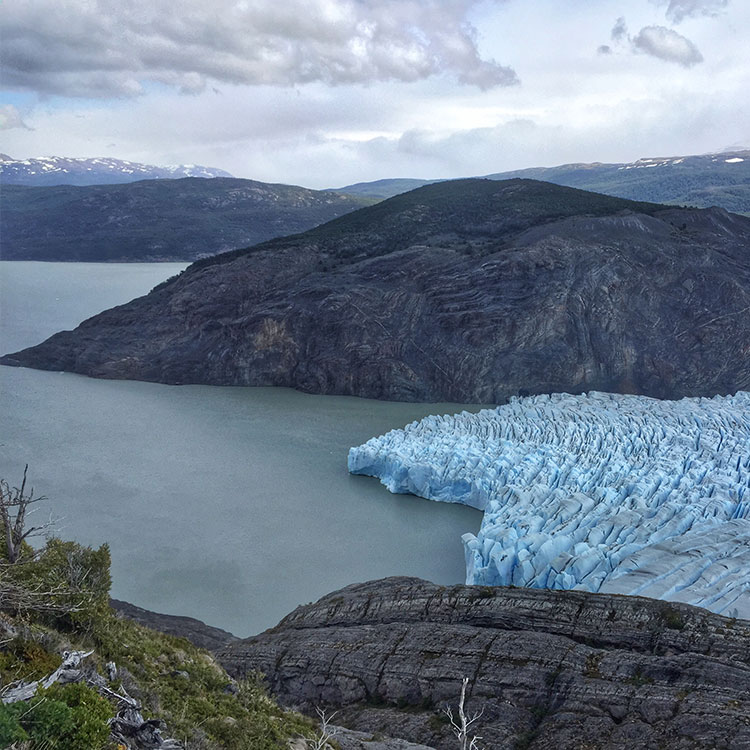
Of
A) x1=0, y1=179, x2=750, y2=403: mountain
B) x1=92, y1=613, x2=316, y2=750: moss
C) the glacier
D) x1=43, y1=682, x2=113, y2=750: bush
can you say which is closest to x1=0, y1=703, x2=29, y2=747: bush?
x1=43, y1=682, x2=113, y2=750: bush

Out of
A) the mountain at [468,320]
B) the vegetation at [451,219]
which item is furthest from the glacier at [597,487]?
the vegetation at [451,219]

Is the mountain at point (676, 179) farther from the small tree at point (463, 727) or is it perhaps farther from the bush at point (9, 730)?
the bush at point (9, 730)

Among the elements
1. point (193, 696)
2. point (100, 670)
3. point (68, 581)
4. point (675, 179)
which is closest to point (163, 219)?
point (675, 179)

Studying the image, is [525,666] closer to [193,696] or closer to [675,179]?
[193,696]

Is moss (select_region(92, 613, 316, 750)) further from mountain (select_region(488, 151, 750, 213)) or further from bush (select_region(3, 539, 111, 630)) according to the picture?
mountain (select_region(488, 151, 750, 213))

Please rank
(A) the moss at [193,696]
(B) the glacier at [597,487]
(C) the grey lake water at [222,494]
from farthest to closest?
(C) the grey lake water at [222,494]
(B) the glacier at [597,487]
(A) the moss at [193,696]

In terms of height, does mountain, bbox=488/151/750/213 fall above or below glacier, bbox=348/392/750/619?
above
